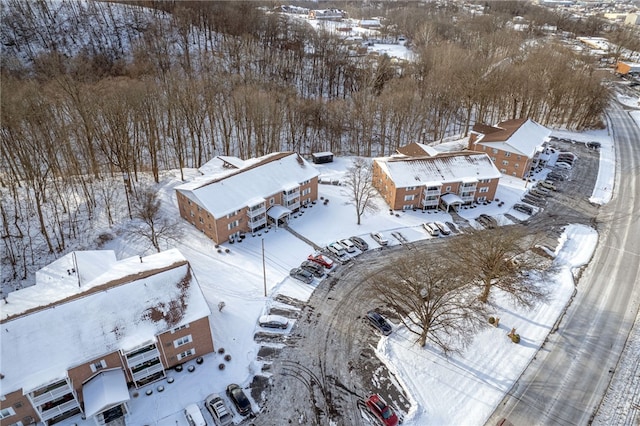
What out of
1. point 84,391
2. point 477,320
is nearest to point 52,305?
point 84,391

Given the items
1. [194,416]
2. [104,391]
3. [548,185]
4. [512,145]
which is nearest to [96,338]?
[104,391]

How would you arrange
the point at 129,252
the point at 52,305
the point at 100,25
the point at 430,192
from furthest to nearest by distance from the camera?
1. the point at 100,25
2. the point at 430,192
3. the point at 129,252
4. the point at 52,305

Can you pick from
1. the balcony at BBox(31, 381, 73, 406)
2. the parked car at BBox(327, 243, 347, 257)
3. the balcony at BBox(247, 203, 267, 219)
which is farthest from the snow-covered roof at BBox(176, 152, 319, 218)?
the balcony at BBox(31, 381, 73, 406)

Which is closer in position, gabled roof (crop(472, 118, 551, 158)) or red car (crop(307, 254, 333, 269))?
red car (crop(307, 254, 333, 269))

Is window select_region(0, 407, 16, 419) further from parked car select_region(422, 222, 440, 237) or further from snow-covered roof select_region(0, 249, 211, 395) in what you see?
parked car select_region(422, 222, 440, 237)

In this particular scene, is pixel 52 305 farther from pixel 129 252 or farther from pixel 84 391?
pixel 129 252
